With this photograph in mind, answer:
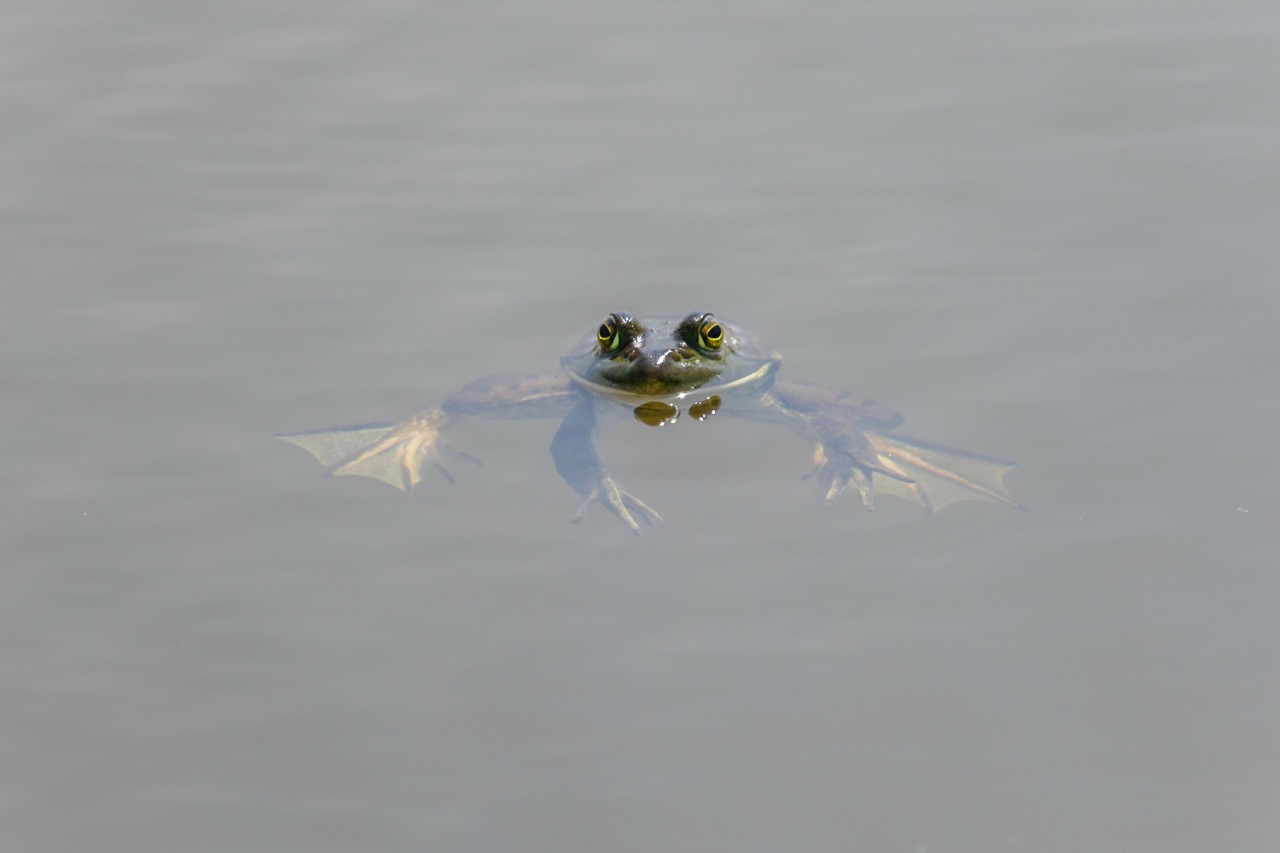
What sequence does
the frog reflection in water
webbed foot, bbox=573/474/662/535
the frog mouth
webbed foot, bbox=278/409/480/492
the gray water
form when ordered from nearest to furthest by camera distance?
the gray water → webbed foot, bbox=573/474/662/535 → the frog reflection in water → webbed foot, bbox=278/409/480/492 → the frog mouth

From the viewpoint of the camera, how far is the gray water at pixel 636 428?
14.4 ft

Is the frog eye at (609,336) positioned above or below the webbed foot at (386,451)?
above

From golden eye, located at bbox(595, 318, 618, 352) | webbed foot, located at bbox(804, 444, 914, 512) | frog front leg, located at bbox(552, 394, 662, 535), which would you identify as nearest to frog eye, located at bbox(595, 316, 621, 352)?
golden eye, located at bbox(595, 318, 618, 352)

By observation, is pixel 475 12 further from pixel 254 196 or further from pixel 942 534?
pixel 942 534

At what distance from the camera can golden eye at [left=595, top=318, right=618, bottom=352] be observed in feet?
21.6

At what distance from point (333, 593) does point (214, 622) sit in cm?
42

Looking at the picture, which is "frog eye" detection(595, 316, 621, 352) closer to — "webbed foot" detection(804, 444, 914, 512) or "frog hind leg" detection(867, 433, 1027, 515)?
"webbed foot" detection(804, 444, 914, 512)

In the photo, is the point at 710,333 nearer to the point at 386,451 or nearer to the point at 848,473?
the point at 848,473

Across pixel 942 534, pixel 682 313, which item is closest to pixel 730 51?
pixel 682 313

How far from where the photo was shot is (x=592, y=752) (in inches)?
175

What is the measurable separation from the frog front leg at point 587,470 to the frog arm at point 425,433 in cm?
15

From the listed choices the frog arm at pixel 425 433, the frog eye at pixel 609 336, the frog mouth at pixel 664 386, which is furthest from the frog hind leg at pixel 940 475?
the frog arm at pixel 425 433

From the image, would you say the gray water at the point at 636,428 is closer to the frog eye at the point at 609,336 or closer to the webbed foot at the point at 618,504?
the webbed foot at the point at 618,504

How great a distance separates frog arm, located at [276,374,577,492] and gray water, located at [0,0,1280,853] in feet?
0.34
